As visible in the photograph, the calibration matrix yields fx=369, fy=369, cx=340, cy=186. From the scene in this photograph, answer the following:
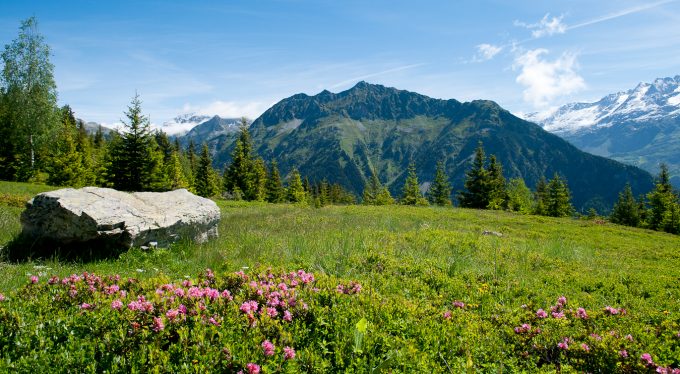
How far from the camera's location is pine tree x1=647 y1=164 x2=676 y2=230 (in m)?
56.8

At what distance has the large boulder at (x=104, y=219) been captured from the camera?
9.80 metres

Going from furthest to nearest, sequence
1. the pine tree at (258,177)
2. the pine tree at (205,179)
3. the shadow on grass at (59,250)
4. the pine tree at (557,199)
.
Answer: the pine tree at (557,199), the pine tree at (258,177), the pine tree at (205,179), the shadow on grass at (59,250)

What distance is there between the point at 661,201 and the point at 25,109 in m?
89.8

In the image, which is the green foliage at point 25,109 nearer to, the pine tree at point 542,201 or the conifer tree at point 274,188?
the conifer tree at point 274,188

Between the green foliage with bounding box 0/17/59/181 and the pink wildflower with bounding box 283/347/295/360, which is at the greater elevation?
the green foliage with bounding box 0/17/59/181

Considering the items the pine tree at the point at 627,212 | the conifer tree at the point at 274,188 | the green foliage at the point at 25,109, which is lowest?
the pine tree at the point at 627,212

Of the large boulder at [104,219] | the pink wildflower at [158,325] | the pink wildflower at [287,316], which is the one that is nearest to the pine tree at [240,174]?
the large boulder at [104,219]

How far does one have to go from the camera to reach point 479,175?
59000 mm

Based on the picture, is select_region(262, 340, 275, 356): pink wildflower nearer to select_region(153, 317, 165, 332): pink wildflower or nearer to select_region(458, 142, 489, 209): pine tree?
select_region(153, 317, 165, 332): pink wildflower

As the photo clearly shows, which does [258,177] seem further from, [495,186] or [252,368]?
[252,368]

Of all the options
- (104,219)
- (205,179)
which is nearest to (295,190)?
(205,179)

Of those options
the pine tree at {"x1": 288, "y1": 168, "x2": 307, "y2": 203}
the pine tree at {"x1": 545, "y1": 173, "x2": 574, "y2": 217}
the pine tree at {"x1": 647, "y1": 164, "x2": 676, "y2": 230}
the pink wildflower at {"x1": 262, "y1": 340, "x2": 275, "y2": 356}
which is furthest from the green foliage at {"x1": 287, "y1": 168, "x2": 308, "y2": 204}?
the pink wildflower at {"x1": 262, "y1": 340, "x2": 275, "y2": 356}

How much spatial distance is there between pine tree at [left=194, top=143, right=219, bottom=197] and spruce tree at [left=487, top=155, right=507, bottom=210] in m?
45.1

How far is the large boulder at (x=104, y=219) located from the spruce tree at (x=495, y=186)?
5192 cm
